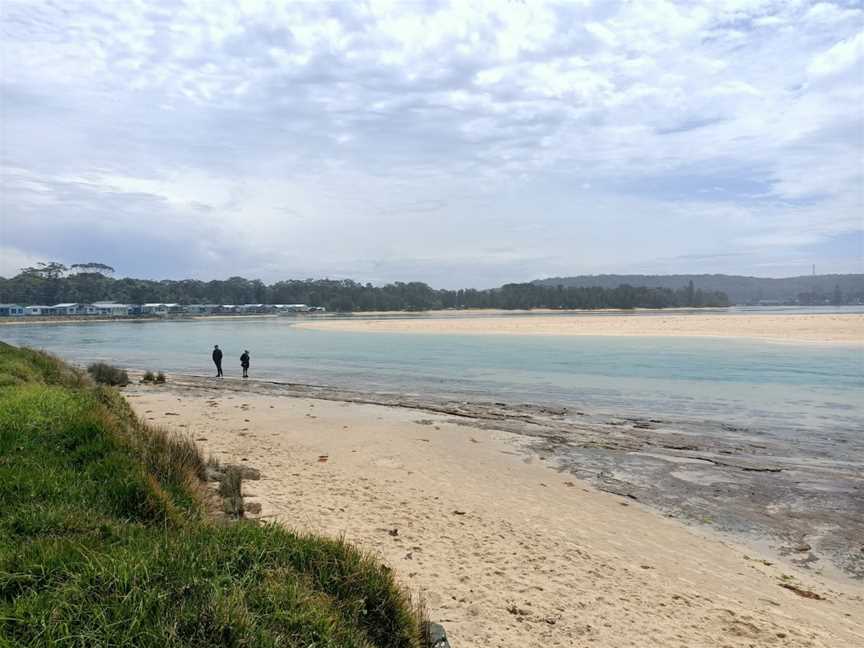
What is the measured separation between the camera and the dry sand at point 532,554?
5.05 meters

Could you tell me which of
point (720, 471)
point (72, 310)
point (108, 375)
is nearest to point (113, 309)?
point (72, 310)

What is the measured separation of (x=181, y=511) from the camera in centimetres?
519

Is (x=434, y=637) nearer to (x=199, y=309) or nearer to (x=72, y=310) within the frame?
(x=72, y=310)

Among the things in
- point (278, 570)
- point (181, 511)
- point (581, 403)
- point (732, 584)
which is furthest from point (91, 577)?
point (581, 403)

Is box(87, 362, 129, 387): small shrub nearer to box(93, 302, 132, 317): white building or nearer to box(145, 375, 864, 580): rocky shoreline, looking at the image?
box(145, 375, 864, 580): rocky shoreline

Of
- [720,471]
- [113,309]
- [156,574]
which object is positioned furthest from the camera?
[113,309]

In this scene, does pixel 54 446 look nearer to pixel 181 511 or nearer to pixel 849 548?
pixel 181 511

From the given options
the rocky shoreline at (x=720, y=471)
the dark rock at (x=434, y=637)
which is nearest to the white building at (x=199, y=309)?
the rocky shoreline at (x=720, y=471)

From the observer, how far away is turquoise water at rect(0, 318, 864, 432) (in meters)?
18.4

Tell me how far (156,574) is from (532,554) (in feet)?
14.2

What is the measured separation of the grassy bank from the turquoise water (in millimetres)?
14725

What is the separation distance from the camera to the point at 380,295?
187500 millimetres

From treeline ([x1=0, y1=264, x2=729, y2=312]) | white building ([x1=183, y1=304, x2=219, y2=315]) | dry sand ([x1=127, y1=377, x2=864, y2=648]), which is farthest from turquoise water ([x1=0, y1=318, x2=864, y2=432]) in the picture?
white building ([x1=183, y1=304, x2=219, y2=315])

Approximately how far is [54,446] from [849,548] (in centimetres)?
938
